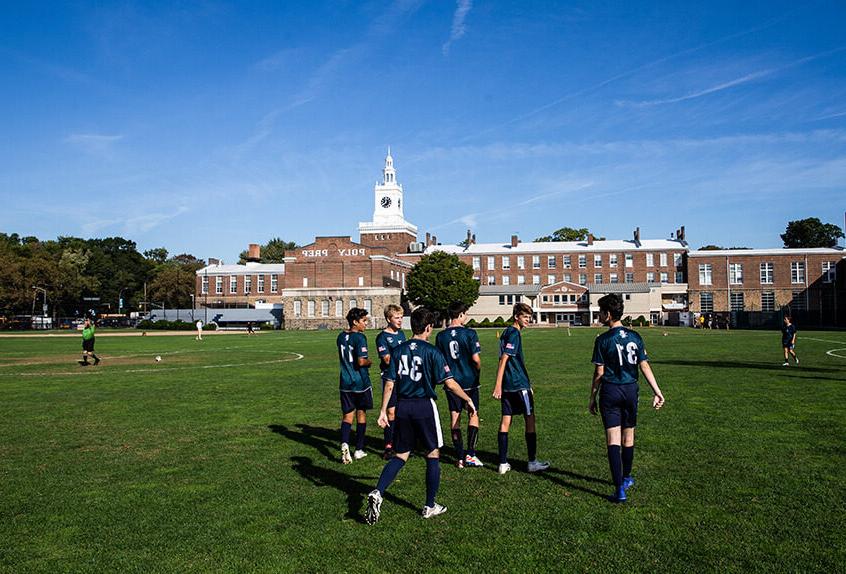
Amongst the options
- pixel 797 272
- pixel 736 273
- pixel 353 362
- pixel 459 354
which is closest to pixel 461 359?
pixel 459 354

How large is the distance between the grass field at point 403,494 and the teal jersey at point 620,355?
4.98 feet

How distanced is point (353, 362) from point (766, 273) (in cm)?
10054

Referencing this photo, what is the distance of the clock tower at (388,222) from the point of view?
5022 inches

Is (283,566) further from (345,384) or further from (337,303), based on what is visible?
(337,303)

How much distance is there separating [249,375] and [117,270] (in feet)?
396

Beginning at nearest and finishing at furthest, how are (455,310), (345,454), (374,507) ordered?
(374,507) < (455,310) < (345,454)

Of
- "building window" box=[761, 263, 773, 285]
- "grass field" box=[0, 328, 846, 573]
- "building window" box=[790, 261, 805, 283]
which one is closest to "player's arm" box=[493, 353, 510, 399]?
"grass field" box=[0, 328, 846, 573]

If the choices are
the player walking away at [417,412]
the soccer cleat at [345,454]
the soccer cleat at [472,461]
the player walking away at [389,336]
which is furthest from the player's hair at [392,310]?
the soccer cleat at [472,461]

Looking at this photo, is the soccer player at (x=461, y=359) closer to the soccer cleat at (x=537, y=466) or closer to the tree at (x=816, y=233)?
the soccer cleat at (x=537, y=466)

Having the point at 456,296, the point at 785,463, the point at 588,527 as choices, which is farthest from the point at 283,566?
the point at 456,296

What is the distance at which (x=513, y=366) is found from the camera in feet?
33.3

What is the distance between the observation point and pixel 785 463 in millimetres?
10086

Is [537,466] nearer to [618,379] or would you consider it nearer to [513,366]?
[513,366]

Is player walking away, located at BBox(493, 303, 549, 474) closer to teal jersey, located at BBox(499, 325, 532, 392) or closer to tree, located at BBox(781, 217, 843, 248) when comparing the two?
teal jersey, located at BBox(499, 325, 532, 392)
